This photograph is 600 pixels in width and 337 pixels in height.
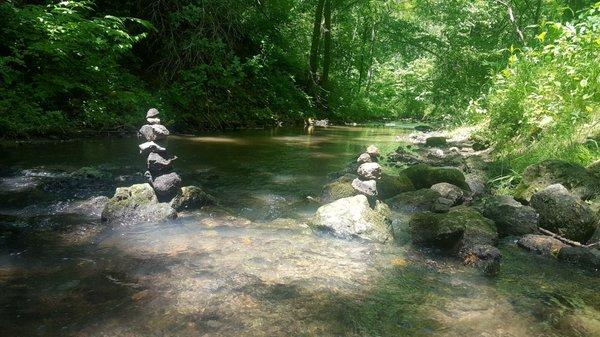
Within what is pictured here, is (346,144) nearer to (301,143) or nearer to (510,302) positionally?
(301,143)

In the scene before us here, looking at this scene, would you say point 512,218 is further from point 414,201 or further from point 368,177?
point 368,177

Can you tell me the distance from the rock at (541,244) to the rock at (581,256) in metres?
0.10

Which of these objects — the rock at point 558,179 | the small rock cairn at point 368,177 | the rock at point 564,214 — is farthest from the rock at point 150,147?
the rock at point 558,179

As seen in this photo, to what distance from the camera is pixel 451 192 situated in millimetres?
5719

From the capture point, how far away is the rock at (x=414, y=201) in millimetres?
5539

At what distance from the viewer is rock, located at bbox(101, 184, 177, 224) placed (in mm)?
4516

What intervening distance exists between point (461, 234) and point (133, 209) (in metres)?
3.46

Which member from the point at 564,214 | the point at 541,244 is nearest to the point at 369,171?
the point at 541,244

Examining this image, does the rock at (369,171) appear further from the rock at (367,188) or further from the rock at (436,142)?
the rock at (436,142)

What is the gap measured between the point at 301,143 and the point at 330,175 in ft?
14.3

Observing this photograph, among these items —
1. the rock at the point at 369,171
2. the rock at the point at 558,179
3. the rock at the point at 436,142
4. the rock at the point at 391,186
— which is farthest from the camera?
the rock at the point at 436,142

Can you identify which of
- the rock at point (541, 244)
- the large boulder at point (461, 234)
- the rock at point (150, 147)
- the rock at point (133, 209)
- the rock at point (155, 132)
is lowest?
the rock at point (541, 244)

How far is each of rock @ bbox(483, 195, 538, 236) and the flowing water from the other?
0.32 m

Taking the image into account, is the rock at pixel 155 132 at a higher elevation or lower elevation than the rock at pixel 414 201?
higher
